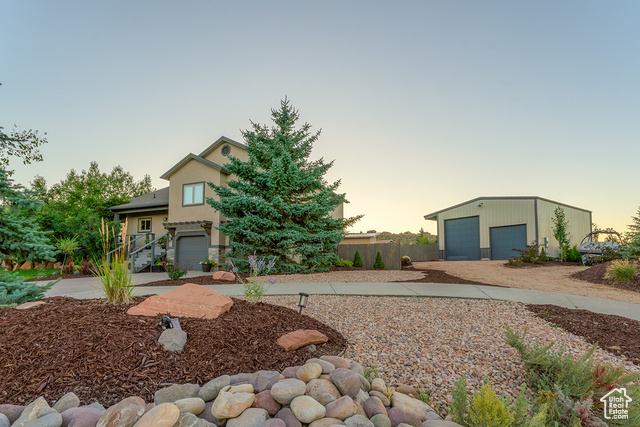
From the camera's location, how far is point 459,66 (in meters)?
9.32

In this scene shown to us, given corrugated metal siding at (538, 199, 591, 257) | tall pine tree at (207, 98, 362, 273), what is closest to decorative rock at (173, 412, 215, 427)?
tall pine tree at (207, 98, 362, 273)

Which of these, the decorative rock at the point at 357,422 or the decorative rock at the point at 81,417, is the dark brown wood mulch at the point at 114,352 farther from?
the decorative rock at the point at 357,422

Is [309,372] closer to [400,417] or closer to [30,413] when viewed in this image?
[400,417]

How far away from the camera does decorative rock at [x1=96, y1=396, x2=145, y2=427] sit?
1717 millimetres

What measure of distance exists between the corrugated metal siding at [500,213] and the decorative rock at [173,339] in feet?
71.9

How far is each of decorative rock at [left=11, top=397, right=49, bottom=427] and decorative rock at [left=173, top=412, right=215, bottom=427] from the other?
0.85 meters

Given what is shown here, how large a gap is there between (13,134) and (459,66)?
1205 centimetres

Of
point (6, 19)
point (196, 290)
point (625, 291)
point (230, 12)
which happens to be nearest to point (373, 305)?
point (196, 290)

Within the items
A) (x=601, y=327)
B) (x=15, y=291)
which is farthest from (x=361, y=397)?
(x=15, y=291)

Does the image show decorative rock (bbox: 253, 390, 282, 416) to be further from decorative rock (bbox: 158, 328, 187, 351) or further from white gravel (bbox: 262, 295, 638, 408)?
white gravel (bbox: 262, 295, 638, 408)

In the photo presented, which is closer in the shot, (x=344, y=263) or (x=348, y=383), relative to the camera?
(x=348, y=383)

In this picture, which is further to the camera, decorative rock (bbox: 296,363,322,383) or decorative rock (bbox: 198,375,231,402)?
decorative rock (bbox: 296,363,322,383)

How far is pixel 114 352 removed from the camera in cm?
252

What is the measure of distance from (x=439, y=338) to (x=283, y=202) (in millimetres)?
8585
